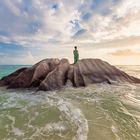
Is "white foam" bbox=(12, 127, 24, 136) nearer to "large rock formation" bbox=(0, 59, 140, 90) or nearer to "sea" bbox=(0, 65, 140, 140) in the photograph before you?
"sea" bbox=(0, 65, 140, 140)

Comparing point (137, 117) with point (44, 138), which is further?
point (137, 117)

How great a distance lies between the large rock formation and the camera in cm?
1289

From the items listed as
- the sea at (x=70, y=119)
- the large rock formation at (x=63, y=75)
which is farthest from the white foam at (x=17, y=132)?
the large rock formation at (x=63, y=75)

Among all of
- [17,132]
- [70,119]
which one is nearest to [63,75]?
[70,119]

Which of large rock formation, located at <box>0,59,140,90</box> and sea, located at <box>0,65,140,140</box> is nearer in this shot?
sea, located at <box>0,65,140,140</box>

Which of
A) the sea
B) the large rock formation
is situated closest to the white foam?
the sea

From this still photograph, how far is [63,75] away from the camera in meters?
14.0

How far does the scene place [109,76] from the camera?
15.3m

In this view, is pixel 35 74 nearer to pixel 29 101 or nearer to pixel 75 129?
pixel 29 101

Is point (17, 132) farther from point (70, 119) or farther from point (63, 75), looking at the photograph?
point (63, 75)

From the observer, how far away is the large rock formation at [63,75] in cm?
1289

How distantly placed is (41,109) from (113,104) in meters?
3.49

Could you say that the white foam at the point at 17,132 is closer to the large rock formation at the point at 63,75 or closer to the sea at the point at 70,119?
the sea at the point at 70,119

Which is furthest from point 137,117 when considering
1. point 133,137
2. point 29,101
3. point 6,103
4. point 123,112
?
point 6,103
